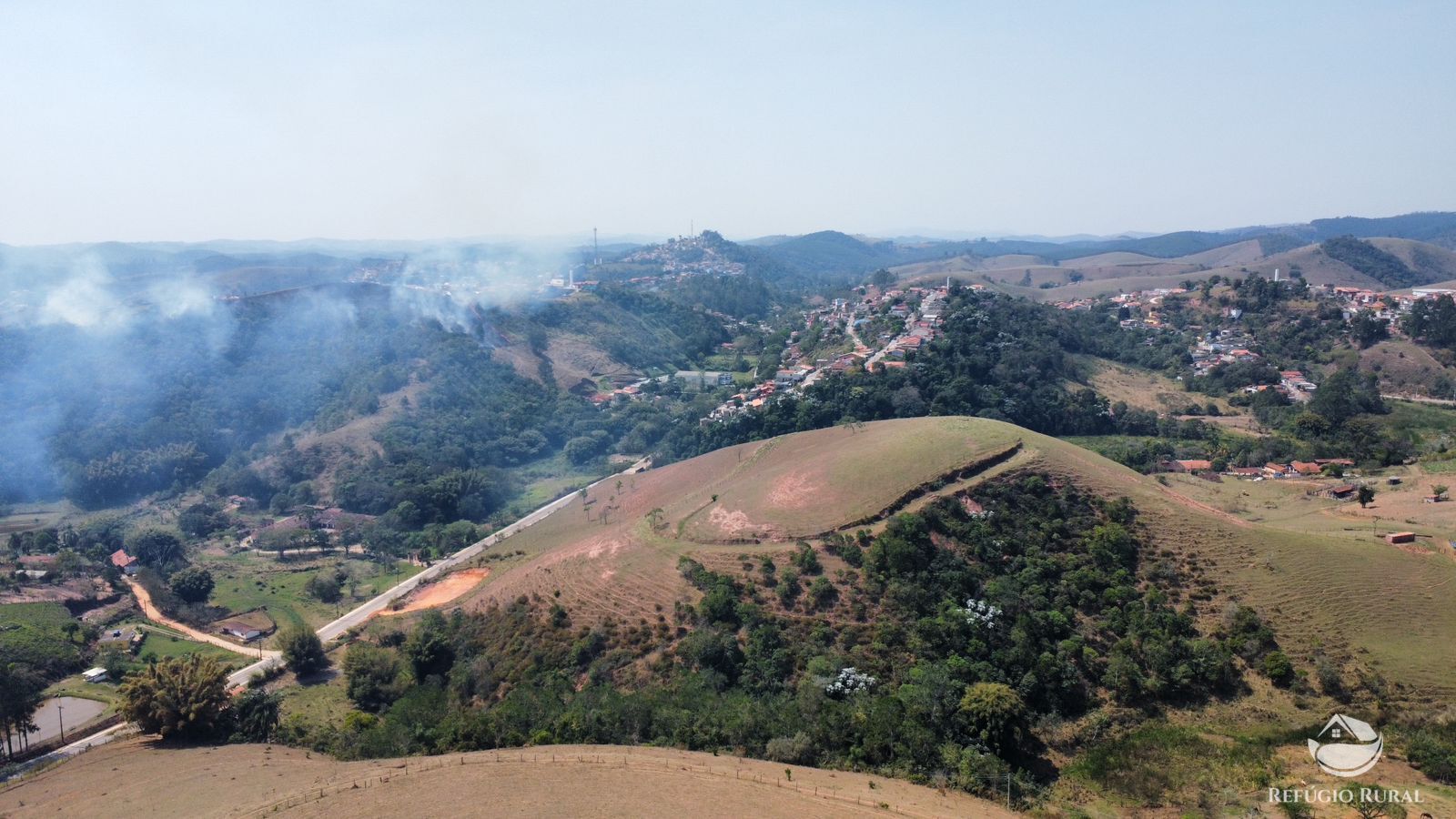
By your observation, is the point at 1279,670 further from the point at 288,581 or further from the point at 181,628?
the point at 288,581

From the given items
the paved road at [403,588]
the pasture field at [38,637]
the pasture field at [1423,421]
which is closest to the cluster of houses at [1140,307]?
the pasture field at [1423,421]

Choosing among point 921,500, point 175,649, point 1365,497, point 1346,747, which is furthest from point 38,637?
A: point 1365,497

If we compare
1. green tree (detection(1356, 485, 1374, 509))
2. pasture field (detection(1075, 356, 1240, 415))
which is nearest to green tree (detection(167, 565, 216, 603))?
green tree (detection(1356, 485, 1374, 509))

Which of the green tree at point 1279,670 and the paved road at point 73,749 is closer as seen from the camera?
the paved road at point 73,749

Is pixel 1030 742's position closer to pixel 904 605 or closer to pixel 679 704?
pixel 904 605

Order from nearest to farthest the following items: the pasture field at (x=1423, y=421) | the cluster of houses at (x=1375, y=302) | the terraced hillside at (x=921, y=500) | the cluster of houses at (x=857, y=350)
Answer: the terraced hillside at (x=921, y=500), the pasture field at (x=1423, y=421), the cluster of houses at (x=857, y=350), the cluster of houses at (x=1375, y=302)

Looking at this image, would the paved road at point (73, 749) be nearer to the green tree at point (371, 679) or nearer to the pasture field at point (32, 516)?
the green tree at point (371, 679)

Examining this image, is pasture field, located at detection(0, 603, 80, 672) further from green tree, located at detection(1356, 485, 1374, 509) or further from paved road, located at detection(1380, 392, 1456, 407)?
paved road, located at detection(1380, 392, 1456, 407)
